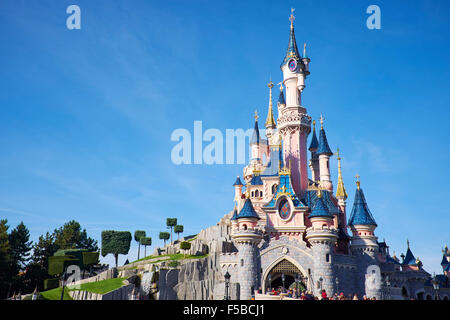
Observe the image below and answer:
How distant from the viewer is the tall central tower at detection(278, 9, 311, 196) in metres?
47.2

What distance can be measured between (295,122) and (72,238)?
130ft

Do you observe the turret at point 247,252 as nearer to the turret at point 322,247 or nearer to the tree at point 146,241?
the turret at point 322,247

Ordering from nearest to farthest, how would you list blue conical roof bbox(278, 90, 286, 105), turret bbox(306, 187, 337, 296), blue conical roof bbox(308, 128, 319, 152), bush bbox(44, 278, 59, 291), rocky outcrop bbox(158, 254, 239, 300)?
turret bbox(306, 187, 337, 296) < rocky outcrop bbox(158, 254, 239, 300) < bush bbox(44, 278, 59, 291) < blue conical roof bbox(308, 128, 319, 152) < blue conical roof bbox(278, 90, 286, 105)

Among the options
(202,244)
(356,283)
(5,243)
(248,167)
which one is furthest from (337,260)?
(5,243)

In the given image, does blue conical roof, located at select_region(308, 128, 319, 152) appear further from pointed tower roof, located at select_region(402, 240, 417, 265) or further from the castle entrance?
the castle entrance

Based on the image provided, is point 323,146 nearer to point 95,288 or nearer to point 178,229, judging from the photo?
point 178,229

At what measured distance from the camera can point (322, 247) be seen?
→ 125 ft

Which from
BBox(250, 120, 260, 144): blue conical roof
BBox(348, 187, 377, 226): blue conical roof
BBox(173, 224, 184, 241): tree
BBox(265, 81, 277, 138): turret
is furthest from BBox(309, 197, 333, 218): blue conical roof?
BBox(173, 224, 184, 241): tree

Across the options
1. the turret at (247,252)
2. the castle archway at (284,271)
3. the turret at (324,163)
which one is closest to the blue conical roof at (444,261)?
the turret at (324,163)

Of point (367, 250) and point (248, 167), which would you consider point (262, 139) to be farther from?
point (367, 250)

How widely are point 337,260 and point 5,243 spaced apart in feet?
126

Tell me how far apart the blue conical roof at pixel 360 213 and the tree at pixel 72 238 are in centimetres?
4061

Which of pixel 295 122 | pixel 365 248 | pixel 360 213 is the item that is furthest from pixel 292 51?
pixel 365 248

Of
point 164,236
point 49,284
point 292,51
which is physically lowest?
point 49,284
